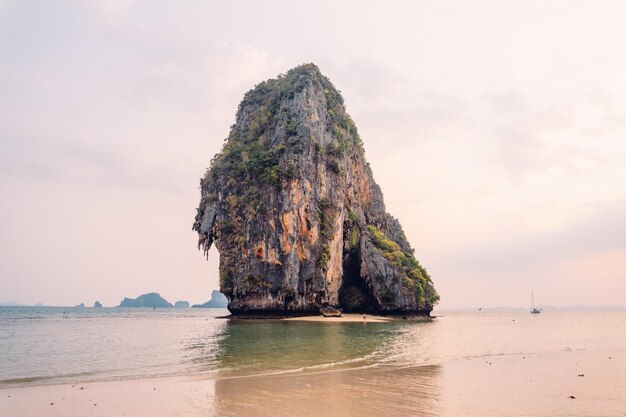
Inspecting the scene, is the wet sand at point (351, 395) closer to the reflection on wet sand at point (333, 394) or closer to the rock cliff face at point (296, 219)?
the reflection on wet sand at point (333, 394)

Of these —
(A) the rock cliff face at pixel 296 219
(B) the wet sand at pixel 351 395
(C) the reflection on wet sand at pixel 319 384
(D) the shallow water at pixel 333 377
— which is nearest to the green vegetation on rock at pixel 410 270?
(A) the rock cliff face at pixel 296 219

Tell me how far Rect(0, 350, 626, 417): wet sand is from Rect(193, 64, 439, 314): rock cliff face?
129ft

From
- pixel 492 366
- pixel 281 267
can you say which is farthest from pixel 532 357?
pixel 281 267

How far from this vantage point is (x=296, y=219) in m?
55.6

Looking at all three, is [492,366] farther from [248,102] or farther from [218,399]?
[248,102]

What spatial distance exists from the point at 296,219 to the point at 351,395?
146 feet

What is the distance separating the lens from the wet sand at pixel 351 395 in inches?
387

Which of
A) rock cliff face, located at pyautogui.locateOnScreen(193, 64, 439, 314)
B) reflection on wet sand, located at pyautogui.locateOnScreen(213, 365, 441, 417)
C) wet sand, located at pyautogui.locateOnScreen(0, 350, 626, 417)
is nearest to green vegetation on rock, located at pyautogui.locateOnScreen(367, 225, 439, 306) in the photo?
rock cliff face, located at pyautogui.locateOnScreen(193, 64, 439, 314)

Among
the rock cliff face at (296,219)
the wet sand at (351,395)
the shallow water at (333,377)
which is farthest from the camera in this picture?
the rock cliff face at (296,219)

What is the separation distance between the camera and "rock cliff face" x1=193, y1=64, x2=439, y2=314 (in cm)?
Result: 5475

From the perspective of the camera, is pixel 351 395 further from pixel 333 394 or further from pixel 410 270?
pixel 410 270

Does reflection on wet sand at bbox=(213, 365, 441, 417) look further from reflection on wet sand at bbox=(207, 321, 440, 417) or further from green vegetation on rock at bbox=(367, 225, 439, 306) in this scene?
green vegetation on rock at bbox=(367, 225, 439, 306)

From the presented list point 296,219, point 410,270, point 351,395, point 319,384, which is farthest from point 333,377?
point 410,270

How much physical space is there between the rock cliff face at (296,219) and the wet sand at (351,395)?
39339mm
